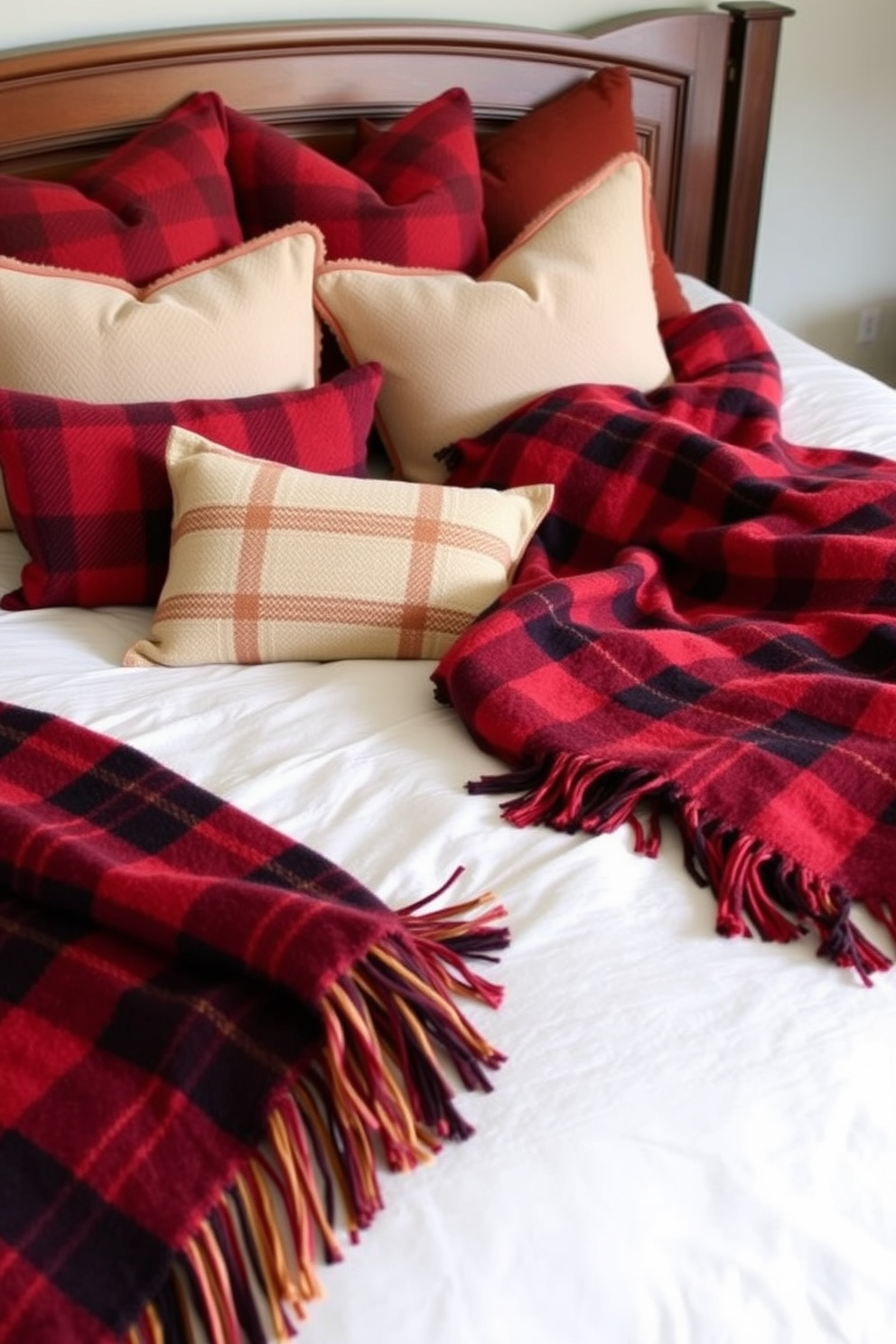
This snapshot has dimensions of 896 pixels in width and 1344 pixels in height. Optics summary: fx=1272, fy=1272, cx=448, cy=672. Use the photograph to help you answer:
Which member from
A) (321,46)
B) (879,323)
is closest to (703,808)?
(321,46)

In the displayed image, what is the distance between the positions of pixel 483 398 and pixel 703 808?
2.51 ft

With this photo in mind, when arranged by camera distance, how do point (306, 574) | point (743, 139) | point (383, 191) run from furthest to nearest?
point (743, 139) → point (383, 191) → point (306, 574)

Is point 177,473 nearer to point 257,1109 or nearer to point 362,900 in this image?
point 362,900

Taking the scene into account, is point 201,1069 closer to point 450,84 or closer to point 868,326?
point 450,84

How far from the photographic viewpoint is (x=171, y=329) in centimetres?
145

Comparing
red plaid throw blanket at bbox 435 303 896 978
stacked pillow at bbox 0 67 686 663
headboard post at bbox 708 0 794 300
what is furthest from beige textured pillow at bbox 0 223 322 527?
headboard post at bbox 708 0 794 300

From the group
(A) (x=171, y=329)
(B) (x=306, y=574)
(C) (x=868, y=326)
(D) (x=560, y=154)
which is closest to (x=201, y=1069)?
(B) (x=306, y=574)

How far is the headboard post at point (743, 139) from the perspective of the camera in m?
2.20

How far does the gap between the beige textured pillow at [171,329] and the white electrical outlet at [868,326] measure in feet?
5.40

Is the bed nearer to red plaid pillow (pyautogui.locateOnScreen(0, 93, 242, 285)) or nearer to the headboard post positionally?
red plaid pillow (pyautogui.locateOnScreen(0, 93, 242, 285))

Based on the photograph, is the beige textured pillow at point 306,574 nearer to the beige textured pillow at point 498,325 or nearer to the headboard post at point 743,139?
the beige textured pillow at point 498,325

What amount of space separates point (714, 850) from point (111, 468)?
0.77 m

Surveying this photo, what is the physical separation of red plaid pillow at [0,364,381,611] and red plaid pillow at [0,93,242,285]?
25 cm

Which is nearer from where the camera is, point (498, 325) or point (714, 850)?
point (714, 850)
